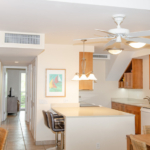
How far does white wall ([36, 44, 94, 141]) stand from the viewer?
212 inches

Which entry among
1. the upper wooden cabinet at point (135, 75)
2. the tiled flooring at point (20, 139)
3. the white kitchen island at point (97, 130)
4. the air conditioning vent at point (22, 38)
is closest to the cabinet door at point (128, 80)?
the upper wooden cabinet at point (135, 75)

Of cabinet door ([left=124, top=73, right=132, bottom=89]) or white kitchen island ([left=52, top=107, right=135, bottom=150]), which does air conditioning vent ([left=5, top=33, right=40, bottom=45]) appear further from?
cabinet door ([left=124, top=73, right=132, bottom=89])

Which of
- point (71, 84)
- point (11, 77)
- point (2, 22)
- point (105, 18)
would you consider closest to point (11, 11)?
point (2, 22)

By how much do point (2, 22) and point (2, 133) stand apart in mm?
1951

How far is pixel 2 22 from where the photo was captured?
3664 millimetres

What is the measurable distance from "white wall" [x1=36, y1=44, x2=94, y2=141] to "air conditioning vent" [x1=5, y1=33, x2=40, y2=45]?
3.49 ft

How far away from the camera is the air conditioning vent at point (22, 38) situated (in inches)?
168

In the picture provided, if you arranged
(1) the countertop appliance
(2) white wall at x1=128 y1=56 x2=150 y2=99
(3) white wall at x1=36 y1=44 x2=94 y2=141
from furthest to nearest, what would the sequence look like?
1. (2) white wall at x1=128 y1=56 x2=150 y2=99
2. (1) the countertop appliance
3. (3) white wall at x1=36 y1=44 x2=94 y2=141

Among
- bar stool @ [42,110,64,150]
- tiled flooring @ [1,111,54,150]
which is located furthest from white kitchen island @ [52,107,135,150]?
tiled flooring @ [1,111,54,150]

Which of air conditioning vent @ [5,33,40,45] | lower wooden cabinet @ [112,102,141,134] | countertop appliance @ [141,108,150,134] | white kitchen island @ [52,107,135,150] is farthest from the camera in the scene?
lower wooden cabinet @ [112,102,141,134]

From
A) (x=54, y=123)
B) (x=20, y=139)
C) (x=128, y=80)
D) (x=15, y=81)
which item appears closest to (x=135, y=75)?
(x=128, y=80)

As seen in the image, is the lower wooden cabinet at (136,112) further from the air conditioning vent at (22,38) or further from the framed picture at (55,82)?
the air conditioning vent at (22,38)

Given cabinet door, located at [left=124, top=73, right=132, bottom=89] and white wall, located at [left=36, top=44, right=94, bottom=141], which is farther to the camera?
cabinet door, located at [left=124, top=73, right=132, bottom=89]

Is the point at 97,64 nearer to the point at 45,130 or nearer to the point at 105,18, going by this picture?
the point at 45,130
